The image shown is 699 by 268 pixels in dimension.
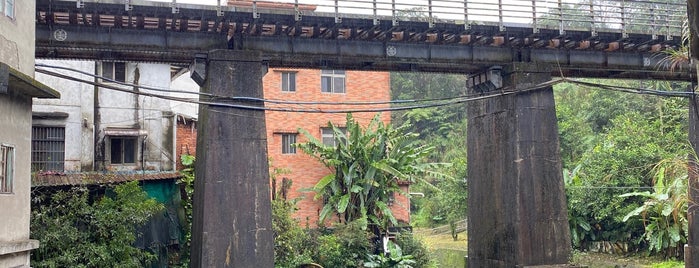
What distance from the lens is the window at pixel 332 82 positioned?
96.8 ft

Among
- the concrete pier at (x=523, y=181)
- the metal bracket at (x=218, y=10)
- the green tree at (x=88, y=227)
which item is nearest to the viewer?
the metal bracket at (x=218, y=10)

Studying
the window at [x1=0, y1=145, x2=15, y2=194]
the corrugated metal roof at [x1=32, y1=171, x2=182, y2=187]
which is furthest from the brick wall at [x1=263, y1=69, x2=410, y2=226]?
the window at [x1=0, y1=145, x2=15, y2=194]

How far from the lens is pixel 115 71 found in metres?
23.2

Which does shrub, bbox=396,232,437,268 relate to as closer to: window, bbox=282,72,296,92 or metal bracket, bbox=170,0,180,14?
window, bbox=282,72,296,92

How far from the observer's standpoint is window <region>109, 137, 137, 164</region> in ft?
75.4

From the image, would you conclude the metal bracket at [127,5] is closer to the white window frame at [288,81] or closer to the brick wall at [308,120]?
the brick wall at [308,120]

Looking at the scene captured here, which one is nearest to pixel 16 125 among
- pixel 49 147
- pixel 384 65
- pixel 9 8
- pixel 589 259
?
pixel 9 8

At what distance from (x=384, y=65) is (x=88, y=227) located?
25.3 feet

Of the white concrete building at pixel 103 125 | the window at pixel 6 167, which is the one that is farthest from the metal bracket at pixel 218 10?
the white concrete building at pixel 103 125

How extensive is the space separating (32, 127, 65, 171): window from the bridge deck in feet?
21.3

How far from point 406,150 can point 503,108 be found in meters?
8.12

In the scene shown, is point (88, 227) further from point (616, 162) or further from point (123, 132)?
point (616, 162)

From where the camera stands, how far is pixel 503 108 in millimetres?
18734

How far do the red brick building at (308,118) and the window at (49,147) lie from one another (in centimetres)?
775
